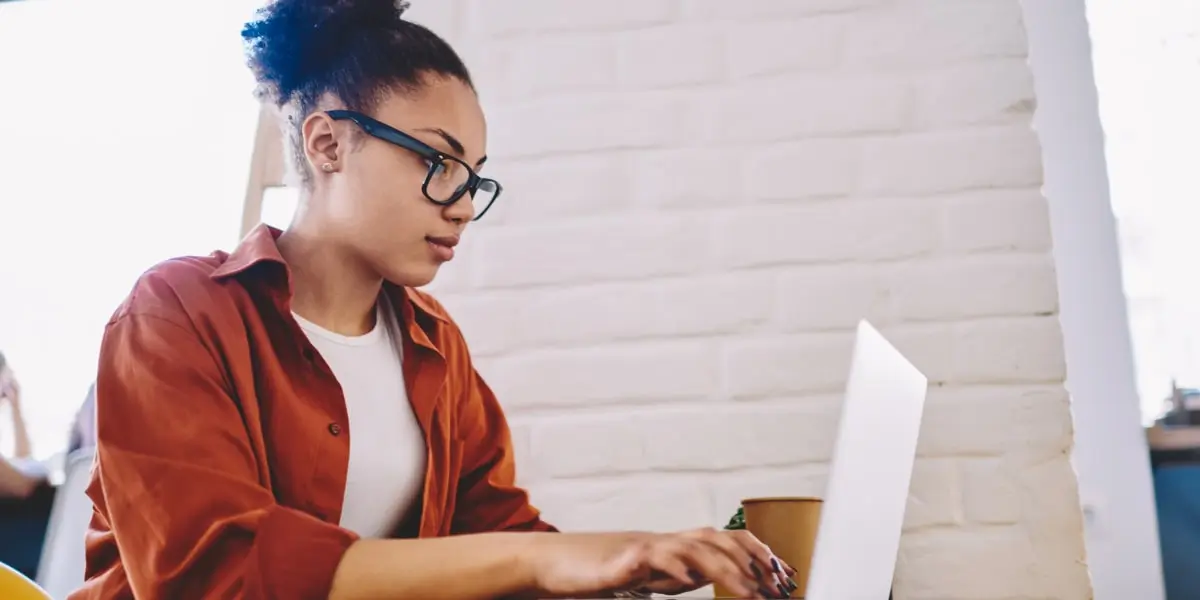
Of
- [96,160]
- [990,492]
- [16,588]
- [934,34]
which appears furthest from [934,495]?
[96,160]

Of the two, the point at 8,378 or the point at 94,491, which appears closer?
the point at 94,491

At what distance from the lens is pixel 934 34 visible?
1.51 metres

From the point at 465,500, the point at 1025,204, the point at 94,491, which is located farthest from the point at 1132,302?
the point at 94,491

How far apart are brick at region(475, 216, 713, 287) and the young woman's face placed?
29 cm

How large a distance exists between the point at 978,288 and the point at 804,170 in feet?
0.96

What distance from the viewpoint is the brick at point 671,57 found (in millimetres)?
1536

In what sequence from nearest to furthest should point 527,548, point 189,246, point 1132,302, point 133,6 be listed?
point 527,548 < point 1132,302 < point 189,246 < point 133,6

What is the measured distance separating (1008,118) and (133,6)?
169 centimetres

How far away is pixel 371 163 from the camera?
1.18 m

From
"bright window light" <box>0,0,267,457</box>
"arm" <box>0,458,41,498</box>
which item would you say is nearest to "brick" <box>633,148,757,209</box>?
"bright window light" <box>0,0,267,457</box>

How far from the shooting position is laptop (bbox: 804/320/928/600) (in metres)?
0.68

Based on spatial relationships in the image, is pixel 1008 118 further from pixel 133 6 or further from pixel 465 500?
pixel 133 6

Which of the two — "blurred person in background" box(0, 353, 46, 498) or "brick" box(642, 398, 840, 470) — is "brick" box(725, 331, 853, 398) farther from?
"blurred person in background" box(0, 353, 46, 498)

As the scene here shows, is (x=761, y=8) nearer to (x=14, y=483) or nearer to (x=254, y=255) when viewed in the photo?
(x=254, y=255)
